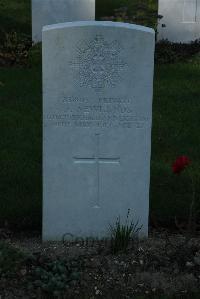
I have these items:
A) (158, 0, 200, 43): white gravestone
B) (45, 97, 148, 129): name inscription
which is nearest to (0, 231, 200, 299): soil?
(45, 97, 148, 129): name inscription

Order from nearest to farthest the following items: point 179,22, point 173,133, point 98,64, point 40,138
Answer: point 98,64 → point 40,138 → point 173,133 → point 179,22

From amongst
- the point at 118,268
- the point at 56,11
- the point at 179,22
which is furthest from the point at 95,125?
the point at 179,22

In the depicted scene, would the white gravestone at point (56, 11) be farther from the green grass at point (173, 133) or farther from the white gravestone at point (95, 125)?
the white gravestone at point (95, 125)

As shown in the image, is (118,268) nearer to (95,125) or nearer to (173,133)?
(95,125)

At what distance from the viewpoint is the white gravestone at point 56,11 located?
1171cm

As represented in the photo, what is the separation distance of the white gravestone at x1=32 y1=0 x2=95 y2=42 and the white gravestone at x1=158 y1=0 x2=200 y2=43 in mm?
1246

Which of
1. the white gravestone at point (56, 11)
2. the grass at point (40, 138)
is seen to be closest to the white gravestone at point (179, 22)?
the white gravestone at point (56, 11)

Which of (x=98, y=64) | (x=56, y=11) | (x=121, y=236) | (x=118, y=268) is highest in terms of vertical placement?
(x=56, y=11)

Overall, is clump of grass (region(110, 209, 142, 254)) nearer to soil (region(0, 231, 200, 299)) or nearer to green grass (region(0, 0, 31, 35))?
soil (region(0, 231, 200, 299))

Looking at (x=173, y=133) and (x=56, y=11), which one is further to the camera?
(x=56, y=11)

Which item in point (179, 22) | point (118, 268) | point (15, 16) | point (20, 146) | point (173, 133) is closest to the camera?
Result: point (118, 268)

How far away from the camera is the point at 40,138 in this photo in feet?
24.7

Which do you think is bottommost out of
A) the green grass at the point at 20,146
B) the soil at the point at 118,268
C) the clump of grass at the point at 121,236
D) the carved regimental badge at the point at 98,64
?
the soil at the point at 118,268

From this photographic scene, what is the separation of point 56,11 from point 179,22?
206 cm
